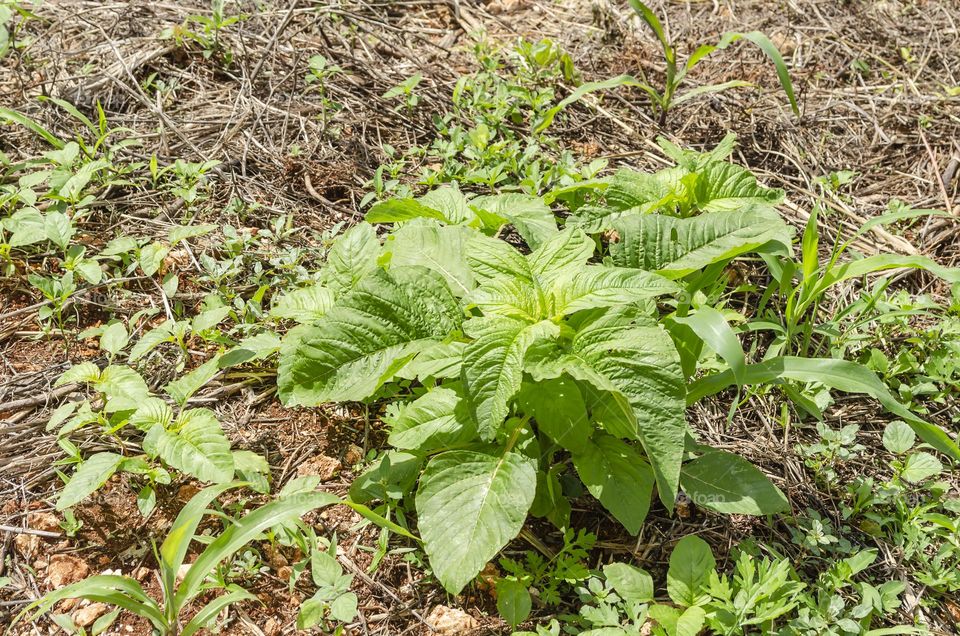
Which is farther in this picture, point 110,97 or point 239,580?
point 110,97

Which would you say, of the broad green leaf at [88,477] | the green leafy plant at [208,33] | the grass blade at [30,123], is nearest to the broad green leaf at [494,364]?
the broad green leaf at [88,477]

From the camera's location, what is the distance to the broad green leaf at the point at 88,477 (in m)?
1.83

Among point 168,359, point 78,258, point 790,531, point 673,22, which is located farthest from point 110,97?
point 790,531

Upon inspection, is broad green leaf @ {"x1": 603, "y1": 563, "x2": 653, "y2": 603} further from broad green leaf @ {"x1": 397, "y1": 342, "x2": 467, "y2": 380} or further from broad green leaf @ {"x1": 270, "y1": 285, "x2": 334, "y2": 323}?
broad green leaf @ {"x1": 270, "y1": 285, "x2": 334, "y2": 323}

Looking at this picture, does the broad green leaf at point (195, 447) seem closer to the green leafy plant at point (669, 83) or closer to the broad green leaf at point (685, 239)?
the broad green leaf at point (685, 239)

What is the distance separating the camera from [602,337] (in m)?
1.77

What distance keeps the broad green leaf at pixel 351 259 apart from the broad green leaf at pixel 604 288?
65 cm

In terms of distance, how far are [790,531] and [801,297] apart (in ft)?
2.42

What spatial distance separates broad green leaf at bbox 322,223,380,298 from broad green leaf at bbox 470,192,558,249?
0.39m

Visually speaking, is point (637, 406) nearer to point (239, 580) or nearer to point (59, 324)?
point (239, 580)

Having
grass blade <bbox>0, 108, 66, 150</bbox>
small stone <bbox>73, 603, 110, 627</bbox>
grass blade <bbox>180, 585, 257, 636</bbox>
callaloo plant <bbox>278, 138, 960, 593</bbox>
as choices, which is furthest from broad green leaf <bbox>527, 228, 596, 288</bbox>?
grass blade <bbox>0, 108, 66, 150</bbox>

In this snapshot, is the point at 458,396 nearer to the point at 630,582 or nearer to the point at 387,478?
the point at 387,478

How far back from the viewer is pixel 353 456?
2.17m

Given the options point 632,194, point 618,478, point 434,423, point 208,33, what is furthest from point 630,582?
point 208,33
